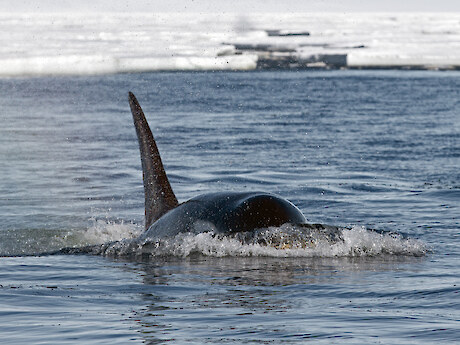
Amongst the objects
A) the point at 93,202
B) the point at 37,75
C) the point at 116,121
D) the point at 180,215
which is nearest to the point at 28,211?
the point at 93,202

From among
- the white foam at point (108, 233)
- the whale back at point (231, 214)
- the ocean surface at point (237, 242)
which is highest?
the whale back at point (231, 214)

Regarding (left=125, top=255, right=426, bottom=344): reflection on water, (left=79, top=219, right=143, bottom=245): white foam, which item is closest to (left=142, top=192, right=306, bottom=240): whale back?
(left=125, top=255, right=426, bottom=344): reflection on water

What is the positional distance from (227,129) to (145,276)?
21.4 metres

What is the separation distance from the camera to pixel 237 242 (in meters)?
9.87

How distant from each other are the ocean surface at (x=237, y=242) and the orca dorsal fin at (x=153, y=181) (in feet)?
2.61

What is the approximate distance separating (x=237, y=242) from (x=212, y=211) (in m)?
0.44

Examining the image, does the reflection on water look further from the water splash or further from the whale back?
the whale back

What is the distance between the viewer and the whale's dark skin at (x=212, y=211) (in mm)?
9844

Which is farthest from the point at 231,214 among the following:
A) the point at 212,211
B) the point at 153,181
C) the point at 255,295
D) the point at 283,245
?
the point at 255,295

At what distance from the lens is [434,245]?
10945 millimetres

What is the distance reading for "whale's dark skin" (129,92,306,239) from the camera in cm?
984

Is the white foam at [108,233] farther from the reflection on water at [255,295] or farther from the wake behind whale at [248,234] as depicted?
the reflection on water at [255,295]

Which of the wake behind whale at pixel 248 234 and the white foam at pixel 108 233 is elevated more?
the wake behind whale at pixel 248 234

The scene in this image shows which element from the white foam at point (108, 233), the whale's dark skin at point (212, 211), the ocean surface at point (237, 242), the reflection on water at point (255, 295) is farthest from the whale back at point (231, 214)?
the white foam at point (108, 233)
